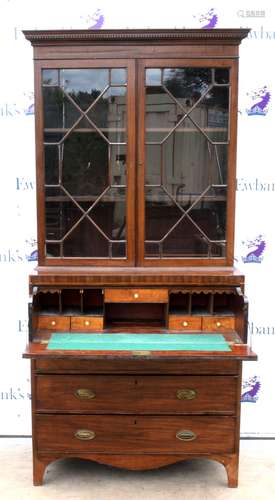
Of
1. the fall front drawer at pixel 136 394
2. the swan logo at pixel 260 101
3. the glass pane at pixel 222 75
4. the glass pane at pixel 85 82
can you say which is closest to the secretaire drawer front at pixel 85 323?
the fall front drawer at pixel 136 394

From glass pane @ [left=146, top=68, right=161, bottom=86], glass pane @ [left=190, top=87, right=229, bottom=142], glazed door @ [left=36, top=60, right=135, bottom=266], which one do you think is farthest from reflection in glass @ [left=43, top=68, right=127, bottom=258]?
glass pane @ [left=190, top=87, right=229, bottom=142]

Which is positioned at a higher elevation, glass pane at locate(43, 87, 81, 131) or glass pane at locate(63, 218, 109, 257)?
glass pane at locate(43, 87, 81, 131)

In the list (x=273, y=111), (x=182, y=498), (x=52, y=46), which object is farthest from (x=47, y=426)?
(x=273, y=111)

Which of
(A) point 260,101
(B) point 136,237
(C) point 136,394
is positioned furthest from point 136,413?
(A) point 260,101

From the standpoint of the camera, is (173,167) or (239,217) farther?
(239,217)

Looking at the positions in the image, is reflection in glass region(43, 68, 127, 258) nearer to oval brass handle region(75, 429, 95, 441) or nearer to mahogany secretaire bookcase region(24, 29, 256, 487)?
mahogany secretaire bookcase region(24, 29, 256, 487)

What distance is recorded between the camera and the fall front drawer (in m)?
2.31

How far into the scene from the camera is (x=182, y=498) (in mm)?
2344

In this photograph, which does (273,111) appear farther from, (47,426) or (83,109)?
(47,426)

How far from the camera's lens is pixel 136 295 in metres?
2.40

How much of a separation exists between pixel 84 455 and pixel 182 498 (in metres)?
0.49

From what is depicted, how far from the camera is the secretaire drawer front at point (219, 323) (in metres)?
2.46

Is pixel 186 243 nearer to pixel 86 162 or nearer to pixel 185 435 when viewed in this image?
pixel 86 162

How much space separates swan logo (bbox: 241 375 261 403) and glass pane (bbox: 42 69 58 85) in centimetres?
191
